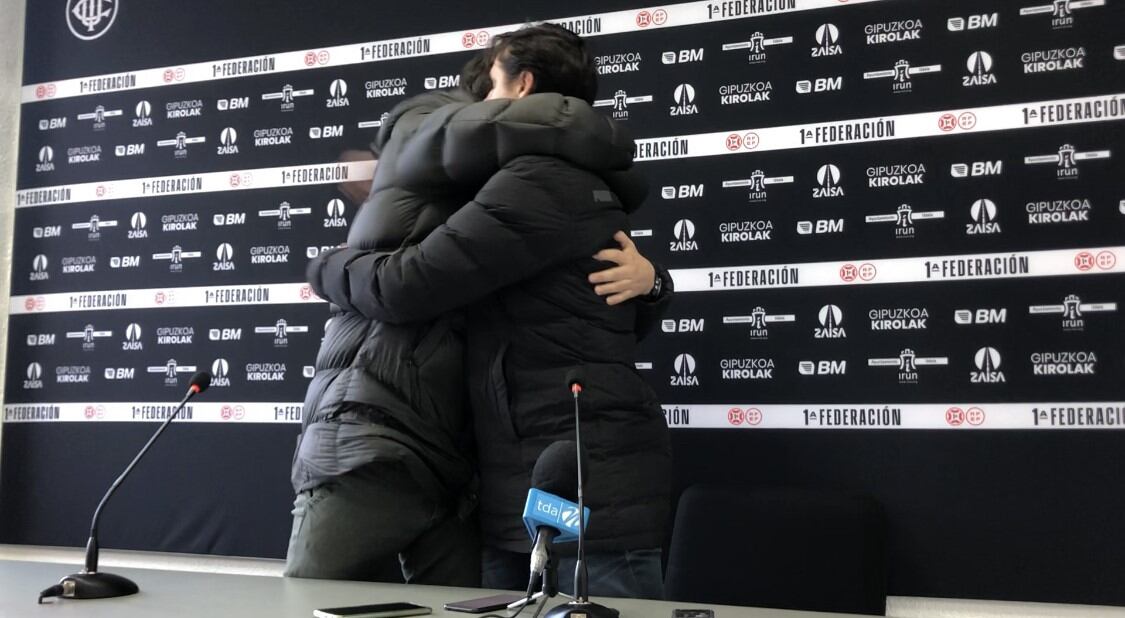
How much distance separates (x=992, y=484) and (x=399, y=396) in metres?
1.49

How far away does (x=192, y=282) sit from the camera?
3.18 meters

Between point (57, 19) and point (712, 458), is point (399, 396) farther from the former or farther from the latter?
point (57, 19)

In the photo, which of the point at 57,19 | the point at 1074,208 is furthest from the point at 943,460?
the point at 57,19

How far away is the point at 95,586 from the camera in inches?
54.6

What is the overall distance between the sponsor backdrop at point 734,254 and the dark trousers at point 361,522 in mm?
1088

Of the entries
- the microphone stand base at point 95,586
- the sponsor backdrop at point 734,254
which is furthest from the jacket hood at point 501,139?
the sponsor backdrop at point 734,254

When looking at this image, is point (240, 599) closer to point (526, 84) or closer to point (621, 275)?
point (621, 275)

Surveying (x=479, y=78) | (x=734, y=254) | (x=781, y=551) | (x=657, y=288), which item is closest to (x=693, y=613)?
(x=657, y=288)

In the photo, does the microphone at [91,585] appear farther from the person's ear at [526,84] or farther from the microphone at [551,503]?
the person's ear at [526,84]

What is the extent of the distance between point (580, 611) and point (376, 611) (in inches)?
10.8

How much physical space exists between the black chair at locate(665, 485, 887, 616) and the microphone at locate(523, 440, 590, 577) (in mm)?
1050

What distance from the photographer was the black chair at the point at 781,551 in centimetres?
203

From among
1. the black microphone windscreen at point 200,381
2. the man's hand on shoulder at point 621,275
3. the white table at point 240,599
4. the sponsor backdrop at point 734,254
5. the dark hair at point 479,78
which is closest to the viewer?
the white table at point 240,599

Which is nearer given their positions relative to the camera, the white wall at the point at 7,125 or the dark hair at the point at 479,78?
the dark hair at the point at 479,78
